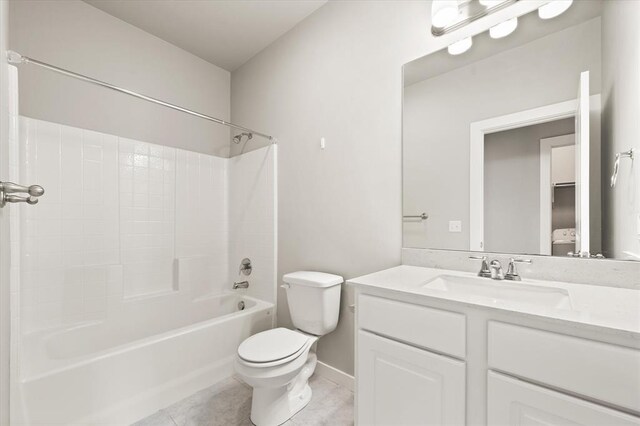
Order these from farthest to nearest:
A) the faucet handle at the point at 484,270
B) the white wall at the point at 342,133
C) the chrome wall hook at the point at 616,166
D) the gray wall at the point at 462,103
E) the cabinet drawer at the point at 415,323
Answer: the white wall at the point at 342,133
the faucet handle at the point at 484,270
the gray wall at the point at 462,103
the chrome wall hook at the point at 616,166
the cabinet drawer at the point at 415,323

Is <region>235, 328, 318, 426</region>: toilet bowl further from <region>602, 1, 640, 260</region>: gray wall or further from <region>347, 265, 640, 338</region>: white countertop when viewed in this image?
<region>602, 1, 640, 260</region>: gray wall

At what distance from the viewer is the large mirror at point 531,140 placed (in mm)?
1041

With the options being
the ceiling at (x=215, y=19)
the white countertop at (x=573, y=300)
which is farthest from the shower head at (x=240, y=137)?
the white countertop at (x=573, y=300)

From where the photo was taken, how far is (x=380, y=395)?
110 cm

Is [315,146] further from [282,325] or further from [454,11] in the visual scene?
[282,325]

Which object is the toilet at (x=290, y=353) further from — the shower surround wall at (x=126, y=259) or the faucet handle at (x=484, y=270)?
the faucet handle at (x=484, y=270)

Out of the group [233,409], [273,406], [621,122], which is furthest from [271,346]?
[621,122]

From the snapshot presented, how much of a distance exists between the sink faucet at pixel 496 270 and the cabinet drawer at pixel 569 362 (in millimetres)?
442

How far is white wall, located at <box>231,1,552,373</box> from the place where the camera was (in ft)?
5.29

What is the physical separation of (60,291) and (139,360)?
0.80 meters

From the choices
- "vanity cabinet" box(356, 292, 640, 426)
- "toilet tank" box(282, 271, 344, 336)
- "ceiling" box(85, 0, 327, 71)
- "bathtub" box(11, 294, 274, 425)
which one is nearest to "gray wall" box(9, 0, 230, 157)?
"ceiling" box(85, 0, 327, 71)

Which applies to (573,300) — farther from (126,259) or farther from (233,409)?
(126,259)

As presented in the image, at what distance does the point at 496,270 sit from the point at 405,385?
0.64 meters

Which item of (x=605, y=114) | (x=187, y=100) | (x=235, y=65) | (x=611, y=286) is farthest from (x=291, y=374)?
(x=235, y=65)
